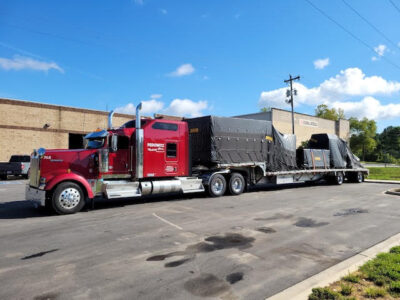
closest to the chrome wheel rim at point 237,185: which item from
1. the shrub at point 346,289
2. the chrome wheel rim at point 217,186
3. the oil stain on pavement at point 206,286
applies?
the chrome wheel rim at point 217,186

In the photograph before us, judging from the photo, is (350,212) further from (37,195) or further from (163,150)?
(37,195)

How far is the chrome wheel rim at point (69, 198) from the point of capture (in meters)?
8.09

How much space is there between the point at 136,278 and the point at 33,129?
27.3 metres

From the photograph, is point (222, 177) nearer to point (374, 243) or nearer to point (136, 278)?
point (374, 243)

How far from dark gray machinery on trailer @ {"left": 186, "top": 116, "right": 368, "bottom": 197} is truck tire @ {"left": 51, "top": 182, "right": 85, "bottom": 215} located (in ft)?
16.7

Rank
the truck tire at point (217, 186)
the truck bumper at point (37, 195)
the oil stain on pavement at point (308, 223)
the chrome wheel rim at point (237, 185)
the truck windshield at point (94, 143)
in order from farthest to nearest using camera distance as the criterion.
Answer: the chrome wheel rim at point (237, 185) → the truck tire at point (217, 186) → the truck windshield at point (94, 143) → the truck bumper at point (37, 195) → the oil stain on pavement at point (308, 223)

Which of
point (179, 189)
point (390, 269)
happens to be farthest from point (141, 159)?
point (390, 269)

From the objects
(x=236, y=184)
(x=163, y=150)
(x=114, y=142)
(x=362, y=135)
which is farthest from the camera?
(x=362, y=135)

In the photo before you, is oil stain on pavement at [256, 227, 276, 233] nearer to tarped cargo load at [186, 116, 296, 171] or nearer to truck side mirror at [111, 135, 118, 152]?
truck side mirror at [111, 135, 118, 152]

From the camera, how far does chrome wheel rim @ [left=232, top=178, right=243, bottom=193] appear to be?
1261 centimetres

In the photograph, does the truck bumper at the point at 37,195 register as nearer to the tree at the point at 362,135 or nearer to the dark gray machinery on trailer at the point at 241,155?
the dark gray machinery on trailer at the point at 241,155

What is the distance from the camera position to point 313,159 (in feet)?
54.5

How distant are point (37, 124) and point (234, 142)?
72.8 feet

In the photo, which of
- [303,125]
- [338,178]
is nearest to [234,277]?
[338,178]
